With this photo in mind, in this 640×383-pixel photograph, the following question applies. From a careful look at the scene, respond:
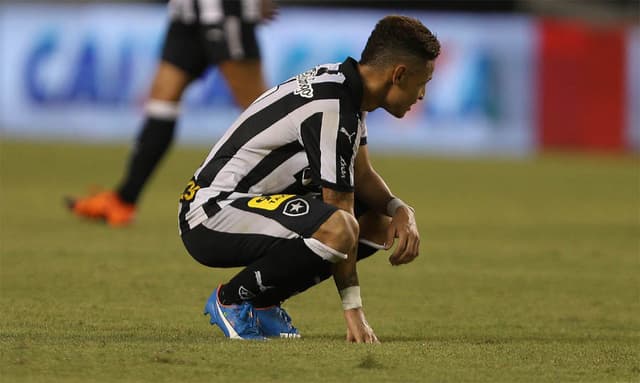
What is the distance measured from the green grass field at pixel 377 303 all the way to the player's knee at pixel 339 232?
1.14ft

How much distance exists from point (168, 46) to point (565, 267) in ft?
9.39

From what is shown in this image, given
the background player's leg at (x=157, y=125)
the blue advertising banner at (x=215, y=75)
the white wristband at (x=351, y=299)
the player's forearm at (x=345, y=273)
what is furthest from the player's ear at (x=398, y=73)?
the blue advertising banner at (x=215, y=75)

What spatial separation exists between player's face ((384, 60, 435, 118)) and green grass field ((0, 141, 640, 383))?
0.83 m

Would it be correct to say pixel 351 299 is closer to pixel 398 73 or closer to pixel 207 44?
pixel 398 73

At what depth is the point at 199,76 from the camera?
870cm

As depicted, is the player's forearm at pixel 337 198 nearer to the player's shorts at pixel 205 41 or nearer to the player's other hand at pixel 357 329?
the player's other hand at pixel 357 329

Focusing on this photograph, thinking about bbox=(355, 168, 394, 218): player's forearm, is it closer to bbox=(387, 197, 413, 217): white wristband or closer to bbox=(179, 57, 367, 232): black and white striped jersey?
bbox=(387, 197, 413, 217): white wristband

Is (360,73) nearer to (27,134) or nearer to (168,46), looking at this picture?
(168,46)

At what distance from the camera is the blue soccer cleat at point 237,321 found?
4.77 m

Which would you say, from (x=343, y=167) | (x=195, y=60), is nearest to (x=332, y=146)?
(x=343, y=167)

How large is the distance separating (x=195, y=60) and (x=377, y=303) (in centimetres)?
312

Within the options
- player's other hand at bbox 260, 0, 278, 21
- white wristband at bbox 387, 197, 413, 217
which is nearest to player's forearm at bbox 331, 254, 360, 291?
white wristband at bbox 387, 197, 413, 217

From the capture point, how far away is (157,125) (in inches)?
337

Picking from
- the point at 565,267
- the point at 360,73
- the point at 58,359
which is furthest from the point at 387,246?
the point at 565,267
